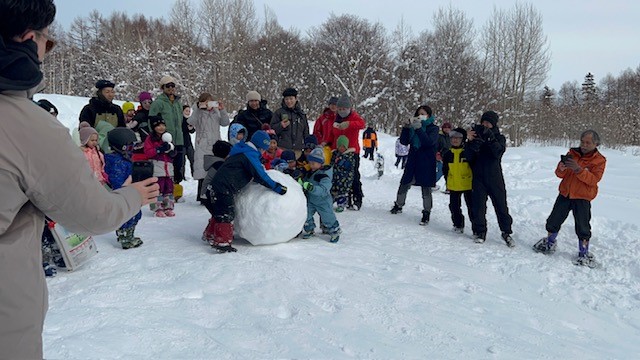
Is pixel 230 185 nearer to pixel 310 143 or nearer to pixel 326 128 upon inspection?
pixel 310 143

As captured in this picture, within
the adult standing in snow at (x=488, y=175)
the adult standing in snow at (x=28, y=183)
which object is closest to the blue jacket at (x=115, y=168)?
the adult standing in snow at (x=28, y=183)

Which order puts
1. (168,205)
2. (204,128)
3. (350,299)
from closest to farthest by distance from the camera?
(350,299)
(168,205)
(204,128)

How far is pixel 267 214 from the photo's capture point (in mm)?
4820

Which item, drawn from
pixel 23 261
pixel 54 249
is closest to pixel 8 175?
pixel 23 261

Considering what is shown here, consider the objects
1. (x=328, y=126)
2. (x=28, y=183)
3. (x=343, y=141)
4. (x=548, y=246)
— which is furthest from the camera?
(x=328, y=126)

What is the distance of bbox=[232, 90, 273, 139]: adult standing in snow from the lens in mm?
7105

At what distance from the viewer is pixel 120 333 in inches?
111

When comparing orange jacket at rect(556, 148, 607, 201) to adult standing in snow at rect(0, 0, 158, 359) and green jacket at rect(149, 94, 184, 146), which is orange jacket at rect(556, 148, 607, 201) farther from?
green jacket at rect(149, 94, 184, 146)

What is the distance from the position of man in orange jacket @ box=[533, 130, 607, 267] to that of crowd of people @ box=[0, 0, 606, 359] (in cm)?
1

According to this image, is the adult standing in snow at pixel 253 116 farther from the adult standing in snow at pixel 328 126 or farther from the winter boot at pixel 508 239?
the winter boot at pixel 508 239

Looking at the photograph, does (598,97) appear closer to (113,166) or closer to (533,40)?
(533,40)

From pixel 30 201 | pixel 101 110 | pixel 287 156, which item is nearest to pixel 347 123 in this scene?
pixel 287 156

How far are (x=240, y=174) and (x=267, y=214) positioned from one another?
0.54 meters

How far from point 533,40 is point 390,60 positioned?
11.4 metres
